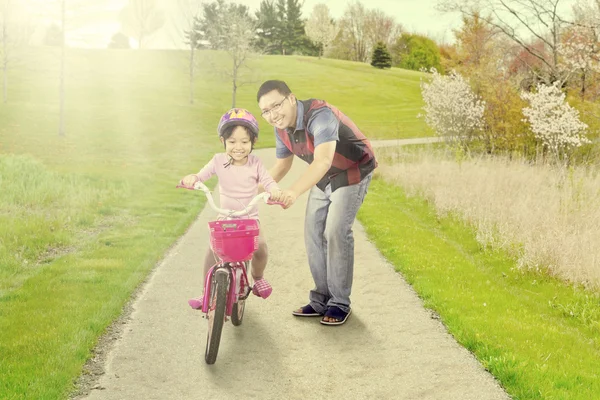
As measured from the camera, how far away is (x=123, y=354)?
466cm

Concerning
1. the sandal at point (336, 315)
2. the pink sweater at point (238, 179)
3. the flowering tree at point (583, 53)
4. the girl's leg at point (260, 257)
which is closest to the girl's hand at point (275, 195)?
the pink sweater at point (238, 179)

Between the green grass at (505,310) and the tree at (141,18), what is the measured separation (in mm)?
66986

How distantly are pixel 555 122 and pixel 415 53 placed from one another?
237 feet

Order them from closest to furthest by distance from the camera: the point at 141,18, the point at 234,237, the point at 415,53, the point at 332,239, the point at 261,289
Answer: the point at 234,237, the point at 261,289, the point at 332,239, the point at 141,18, the point at 415,53

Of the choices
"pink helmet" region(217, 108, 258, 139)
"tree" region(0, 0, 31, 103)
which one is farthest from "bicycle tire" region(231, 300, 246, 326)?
"tree" region(0, 0, 31, 103)

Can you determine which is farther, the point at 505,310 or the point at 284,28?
the point at 284,28

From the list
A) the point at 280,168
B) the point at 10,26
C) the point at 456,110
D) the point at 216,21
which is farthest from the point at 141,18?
the point at 280,168

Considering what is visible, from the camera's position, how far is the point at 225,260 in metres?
4.27

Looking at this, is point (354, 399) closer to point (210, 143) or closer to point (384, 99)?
point (210, 143)

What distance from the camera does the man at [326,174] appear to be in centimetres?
473

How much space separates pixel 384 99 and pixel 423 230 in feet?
172

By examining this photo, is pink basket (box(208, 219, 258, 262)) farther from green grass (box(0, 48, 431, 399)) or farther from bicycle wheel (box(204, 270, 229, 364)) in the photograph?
green grass (box(0, 48, 431, 399))

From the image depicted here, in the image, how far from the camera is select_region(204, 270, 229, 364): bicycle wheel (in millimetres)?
4305

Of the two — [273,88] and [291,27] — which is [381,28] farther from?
[273,88]
